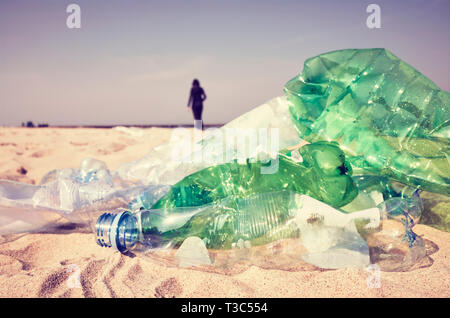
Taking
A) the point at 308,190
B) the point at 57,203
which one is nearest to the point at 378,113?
the point at 308,190

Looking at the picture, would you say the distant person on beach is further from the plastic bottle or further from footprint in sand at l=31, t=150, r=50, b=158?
the plastic bottle

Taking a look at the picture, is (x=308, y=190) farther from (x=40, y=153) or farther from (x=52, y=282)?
(x=40, y=153)

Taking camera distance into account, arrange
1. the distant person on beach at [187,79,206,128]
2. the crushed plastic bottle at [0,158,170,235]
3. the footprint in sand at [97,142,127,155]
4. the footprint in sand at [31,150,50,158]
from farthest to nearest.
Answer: the distant person on beach at [187,79,206,128]
the footprint in sand at [97,142,127,155]
the footprint in sand at [31,150,50,158]
the crushed plastic bottle at [0,158,170,235]

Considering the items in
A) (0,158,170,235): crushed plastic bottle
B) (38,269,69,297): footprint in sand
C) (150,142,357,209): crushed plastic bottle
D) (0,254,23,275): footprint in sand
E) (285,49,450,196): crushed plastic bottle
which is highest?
(285,49,450,196): crushed plastic bottle

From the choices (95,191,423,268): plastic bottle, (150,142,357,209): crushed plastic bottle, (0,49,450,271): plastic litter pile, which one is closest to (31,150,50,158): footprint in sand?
(0,49,450,271): plastic litter pile

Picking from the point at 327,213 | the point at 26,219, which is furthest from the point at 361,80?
the point at 26,219

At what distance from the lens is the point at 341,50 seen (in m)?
1.49

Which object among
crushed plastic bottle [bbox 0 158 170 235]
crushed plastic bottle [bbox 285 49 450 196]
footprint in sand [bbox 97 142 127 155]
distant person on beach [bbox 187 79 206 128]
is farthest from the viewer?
distant person on beach [bbox 187 79 206 128]

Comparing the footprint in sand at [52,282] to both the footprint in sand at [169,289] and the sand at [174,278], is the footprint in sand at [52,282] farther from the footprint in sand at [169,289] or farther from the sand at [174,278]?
→ the footprint in sand at [169,289]

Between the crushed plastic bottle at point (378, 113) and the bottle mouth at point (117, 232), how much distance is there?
0.97m

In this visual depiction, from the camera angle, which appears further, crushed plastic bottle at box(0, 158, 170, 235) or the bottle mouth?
crushed plastic bottle at box(0, 158, 170, 235)

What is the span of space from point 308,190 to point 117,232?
798 millimetres

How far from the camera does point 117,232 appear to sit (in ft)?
3.45

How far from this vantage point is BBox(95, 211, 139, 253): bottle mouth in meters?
1.05
